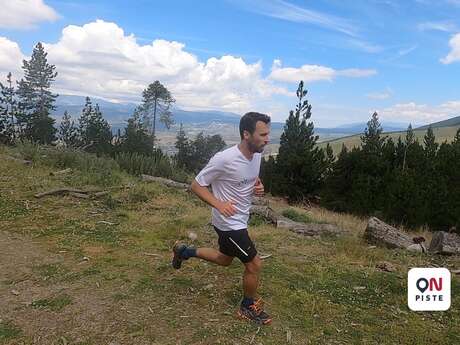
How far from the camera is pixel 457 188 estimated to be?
16391 millimetres

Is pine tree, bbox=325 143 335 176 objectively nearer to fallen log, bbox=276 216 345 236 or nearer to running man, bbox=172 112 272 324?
fallen log, bbox=276 216 345 236

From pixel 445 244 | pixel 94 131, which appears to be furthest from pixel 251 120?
pixel 94 131

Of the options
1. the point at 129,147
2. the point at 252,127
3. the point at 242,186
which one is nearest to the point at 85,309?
the point at 242,186

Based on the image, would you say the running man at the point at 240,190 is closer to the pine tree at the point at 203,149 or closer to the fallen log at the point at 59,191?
the fallen log at the point at 59,191

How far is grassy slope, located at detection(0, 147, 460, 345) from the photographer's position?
368cm

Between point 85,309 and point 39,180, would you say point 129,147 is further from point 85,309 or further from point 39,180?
point 85,309

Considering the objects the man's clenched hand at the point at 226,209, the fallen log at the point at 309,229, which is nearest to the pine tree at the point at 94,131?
the fallen log at the point at 309,229

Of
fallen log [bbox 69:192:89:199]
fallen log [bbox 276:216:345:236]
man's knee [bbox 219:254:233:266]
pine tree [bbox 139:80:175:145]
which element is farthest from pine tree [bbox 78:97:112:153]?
man's knee [bbox 219:254:233:266]

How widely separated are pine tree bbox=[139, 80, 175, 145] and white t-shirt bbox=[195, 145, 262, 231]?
4824 cm

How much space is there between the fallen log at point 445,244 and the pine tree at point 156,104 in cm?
4547

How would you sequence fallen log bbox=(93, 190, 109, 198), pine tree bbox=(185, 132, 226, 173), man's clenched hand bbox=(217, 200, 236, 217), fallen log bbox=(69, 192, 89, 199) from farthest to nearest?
1. pine tree bbox=(185, 132, 226, 173)
2. fallen log bbox=(93, 190, 109, 198)
3. fallen log bbox=(69, 192, 89, 199)
4. man's clenched hand bbox=(217, 200, 236, 217)

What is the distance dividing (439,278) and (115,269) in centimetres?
340

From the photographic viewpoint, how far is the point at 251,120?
3.58 metres

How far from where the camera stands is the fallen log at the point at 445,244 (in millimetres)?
7105
